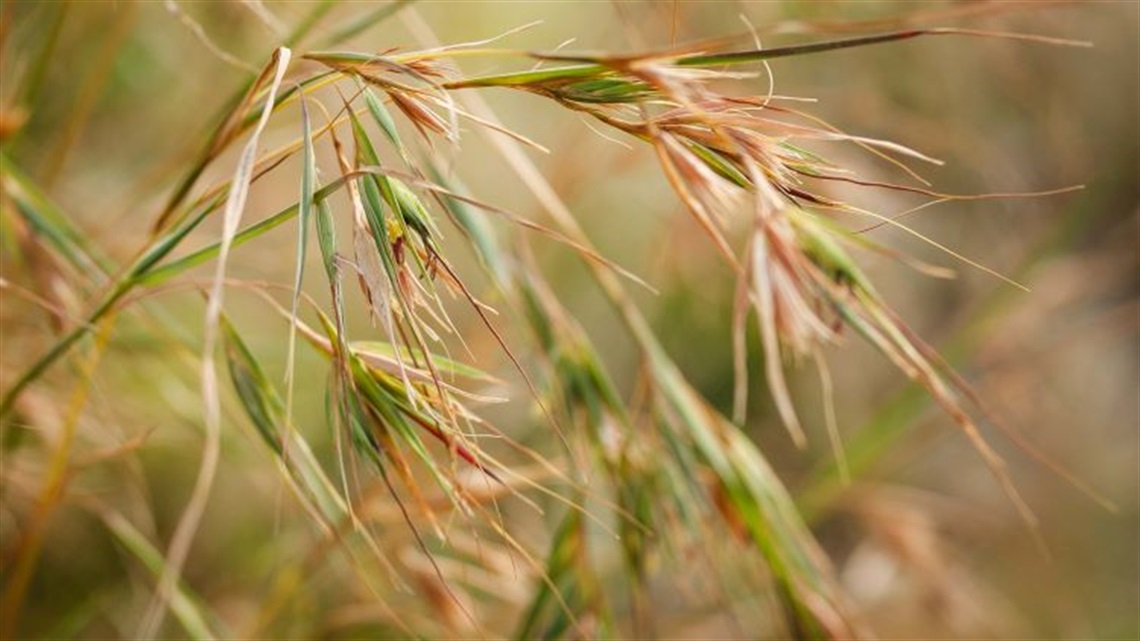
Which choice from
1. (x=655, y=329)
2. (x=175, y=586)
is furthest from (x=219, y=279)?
(x=655, y=329)

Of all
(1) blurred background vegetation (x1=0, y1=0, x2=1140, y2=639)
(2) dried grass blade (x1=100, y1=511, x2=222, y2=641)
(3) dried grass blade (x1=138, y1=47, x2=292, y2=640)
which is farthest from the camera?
(1) blurred background vegetation (x1=0, y1=0, x2=1140, y2=639)

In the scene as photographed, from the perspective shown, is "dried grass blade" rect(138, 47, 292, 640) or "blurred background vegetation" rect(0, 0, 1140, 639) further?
"blurred background vegetation" rect(0, 0, 1140, 639)

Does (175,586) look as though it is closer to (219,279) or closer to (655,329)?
(219,279)

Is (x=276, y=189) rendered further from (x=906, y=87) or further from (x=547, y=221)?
(x=906, y=87)

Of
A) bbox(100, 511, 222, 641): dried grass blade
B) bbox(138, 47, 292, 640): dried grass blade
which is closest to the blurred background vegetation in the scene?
bbox(100, 511, 222, 641): dried grass blade

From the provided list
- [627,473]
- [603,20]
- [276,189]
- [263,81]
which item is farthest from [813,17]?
[263,81]

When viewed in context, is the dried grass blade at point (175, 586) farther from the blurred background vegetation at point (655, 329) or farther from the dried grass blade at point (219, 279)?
the dried grass blade at point (219, 279)

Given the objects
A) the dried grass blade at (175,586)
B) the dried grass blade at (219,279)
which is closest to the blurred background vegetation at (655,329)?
the dried grass blade at (175,586)

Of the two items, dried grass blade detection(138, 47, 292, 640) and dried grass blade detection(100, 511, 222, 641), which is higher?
dried grass blade detection(138, 47, 292, 640)

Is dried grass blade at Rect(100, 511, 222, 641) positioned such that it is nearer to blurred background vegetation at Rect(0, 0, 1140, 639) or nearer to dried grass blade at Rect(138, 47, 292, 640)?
blurred background vegetation at Rect(0, 0, 1140, 639)

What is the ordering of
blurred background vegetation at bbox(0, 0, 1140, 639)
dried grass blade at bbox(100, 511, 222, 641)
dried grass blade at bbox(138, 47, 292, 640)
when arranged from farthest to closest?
blurred background vegetation at bbox(0, 0, 1140, 639) < dried grass blade at bbox(100, 511, 222, 641) < dried grass blade at bbox(138, 47, 292, 640)
